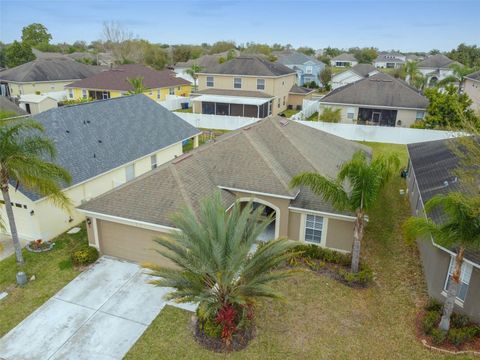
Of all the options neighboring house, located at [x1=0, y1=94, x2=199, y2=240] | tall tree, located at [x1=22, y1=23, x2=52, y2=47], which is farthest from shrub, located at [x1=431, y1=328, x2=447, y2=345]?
tall tree, located at [x1=22, y1=23, x2=52, y2=47]

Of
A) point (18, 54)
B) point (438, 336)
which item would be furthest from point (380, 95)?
point (18, 54)

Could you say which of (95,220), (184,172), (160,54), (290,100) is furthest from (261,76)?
(160,54)

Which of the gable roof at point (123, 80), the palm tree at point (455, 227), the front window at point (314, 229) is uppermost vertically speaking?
the gable roof at point (123, 80)

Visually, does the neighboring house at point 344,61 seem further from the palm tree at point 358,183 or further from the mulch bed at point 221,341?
the mulch bed at point 221,341

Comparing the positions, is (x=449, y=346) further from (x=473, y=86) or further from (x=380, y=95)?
(x=473, y=86)

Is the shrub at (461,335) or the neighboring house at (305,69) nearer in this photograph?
the shrub at (461,335)

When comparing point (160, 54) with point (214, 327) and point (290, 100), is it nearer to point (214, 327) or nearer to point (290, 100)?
point (290, 100)

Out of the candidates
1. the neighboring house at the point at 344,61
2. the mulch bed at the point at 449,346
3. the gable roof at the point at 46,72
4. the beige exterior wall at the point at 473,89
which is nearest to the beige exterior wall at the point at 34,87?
the gable roof at the point at 46,72
